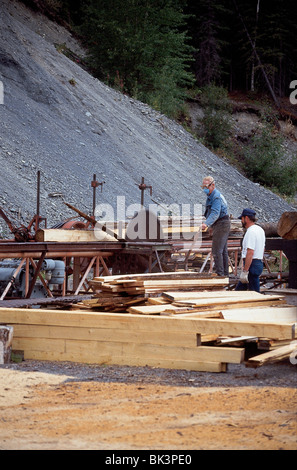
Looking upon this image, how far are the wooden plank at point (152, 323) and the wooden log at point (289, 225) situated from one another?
154 inches

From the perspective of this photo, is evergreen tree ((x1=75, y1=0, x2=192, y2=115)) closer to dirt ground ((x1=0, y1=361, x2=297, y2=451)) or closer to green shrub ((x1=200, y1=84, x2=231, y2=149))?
green shrub ((x1=200, y1=84, x2=231, y2=149))

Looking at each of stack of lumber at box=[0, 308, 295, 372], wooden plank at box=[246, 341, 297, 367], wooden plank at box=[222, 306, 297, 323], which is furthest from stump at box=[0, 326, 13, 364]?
wooden plank at box=[246, 341, 297, 367]

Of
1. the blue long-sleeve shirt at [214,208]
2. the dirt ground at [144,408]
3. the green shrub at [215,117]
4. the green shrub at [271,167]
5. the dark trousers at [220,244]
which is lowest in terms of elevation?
the dirt ground at [144,408]

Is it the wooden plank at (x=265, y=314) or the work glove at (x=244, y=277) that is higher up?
the work glove at (x=244, y=277)

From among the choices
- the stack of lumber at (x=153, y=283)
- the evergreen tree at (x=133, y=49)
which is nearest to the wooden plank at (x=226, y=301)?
the stack of lumber at (x=153, y=283)

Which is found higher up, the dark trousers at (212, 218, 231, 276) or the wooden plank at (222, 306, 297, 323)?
the dark trousers at (212, 218, 231, 276)

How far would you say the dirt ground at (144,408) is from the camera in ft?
17.2

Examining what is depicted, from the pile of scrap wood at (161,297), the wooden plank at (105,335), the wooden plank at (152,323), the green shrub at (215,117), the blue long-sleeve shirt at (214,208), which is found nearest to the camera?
the wooden plank at (152,323)

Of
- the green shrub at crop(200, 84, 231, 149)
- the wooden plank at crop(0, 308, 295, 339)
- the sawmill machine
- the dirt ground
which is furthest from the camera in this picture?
the green shrub at crop(200, 84, 231, 149)

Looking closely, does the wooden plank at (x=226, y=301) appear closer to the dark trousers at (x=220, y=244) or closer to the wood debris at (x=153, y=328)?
→ the wood debris at (x=153, y=328)

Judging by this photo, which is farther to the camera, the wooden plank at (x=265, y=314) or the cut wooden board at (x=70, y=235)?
the cut wooden board at (x=70, y=235)

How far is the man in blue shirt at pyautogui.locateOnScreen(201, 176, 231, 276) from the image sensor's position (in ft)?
42.6

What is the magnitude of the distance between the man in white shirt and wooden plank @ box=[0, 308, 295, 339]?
2726mm

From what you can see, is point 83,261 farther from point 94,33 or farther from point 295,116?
point 295,116
